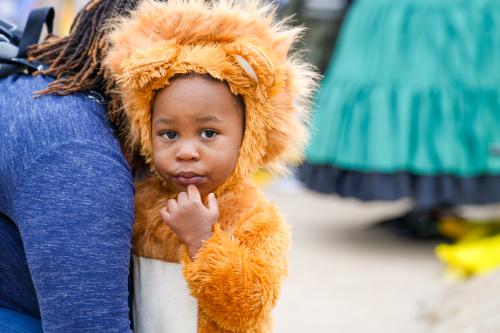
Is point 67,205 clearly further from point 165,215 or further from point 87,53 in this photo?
point 87,53

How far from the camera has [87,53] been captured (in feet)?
4.83

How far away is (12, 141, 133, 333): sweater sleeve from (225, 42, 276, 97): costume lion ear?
1.01ft

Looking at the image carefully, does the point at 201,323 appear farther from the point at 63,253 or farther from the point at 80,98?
the point at 80,98

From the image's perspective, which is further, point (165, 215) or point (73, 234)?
point (165, 215)

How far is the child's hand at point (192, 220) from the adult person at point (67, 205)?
0.40 ft

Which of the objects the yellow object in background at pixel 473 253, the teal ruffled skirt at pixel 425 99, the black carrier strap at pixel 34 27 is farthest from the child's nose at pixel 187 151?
the teal ruffled skirt at pixel 425 99

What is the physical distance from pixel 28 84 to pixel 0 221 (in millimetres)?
242

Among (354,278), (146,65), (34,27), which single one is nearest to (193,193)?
(146,65)

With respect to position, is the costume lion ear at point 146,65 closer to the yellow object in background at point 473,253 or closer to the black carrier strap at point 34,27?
the black carrier strap at point 34,27

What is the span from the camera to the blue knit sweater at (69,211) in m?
A: 1.19

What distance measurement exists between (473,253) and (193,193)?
3.15 meters

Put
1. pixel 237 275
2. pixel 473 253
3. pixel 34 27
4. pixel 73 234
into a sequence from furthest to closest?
pixel 473 253, pixel 34 27, pixel 237 275, pixel 73 234

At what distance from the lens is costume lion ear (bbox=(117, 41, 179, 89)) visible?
4.36 ft

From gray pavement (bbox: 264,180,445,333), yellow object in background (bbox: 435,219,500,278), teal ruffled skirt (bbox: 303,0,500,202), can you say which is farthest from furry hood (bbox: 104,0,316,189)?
teal ruffled skirt (bbox: 303,0,500,202)
